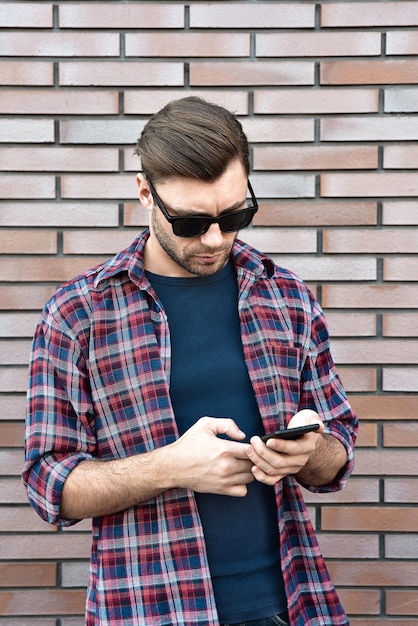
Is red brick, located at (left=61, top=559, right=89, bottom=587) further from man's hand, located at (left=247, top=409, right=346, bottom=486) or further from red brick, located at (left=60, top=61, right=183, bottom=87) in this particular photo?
red brick, located at (left=60, top=61, right=183, bottom=87)

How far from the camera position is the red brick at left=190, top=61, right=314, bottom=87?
2.88 m

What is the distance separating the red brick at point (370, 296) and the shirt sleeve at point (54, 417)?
1263 millimetres

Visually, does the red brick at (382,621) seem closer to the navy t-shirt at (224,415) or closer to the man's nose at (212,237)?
the navy t-shirt at (224,415)

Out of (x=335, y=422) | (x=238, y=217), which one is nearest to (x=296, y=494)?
(x=335, y=422)

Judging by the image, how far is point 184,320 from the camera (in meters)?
2.06

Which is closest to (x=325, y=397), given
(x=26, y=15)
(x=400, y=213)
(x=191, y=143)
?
(x=191, y=143)

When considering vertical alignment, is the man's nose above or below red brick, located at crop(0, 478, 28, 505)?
above

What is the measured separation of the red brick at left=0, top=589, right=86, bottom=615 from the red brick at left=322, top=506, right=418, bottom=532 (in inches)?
39.7

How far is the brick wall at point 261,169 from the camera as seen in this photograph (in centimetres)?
288

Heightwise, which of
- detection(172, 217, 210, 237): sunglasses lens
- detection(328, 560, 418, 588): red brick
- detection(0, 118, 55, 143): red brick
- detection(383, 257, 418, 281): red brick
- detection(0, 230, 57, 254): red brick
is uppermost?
detection(0, 118, 55, 143): red brick

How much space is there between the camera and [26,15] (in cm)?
287

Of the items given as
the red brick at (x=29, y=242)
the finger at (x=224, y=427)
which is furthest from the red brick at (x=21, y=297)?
the finger at (x=224, y=427)

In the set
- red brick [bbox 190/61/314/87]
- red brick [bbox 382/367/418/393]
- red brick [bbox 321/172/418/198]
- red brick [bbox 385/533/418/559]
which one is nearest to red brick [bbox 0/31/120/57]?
red brick [bbox 190/61/314/87]

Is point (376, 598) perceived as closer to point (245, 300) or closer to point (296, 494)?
point (296, 494)
